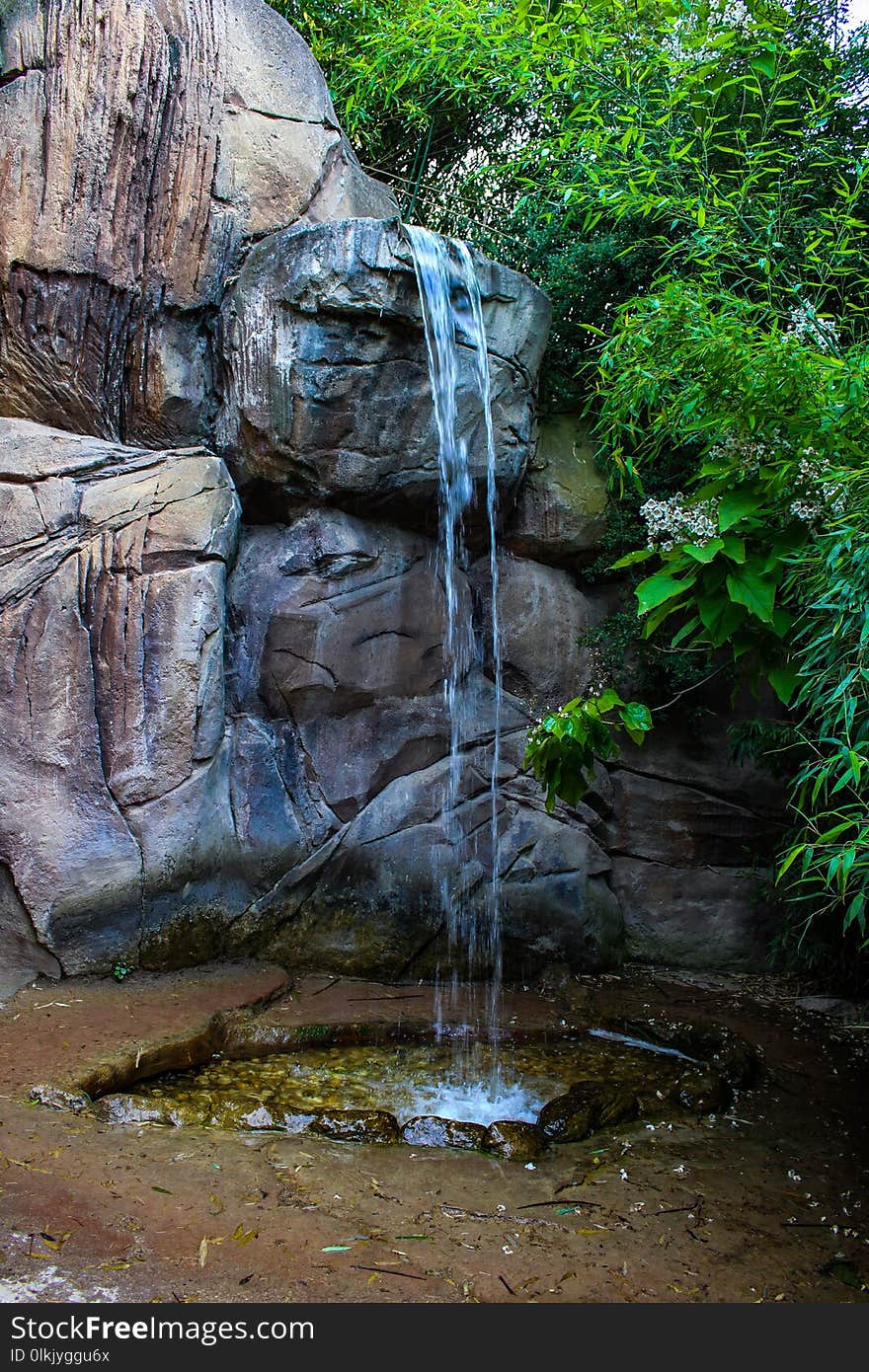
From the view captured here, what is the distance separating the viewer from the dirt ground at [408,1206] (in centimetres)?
235

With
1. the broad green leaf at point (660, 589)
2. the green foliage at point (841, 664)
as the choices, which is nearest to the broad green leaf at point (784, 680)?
the green foliage at point (841, 664)

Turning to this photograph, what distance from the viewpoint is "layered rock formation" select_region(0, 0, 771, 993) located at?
4.56 m

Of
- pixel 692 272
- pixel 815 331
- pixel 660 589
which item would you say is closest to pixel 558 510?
pixel 692 272

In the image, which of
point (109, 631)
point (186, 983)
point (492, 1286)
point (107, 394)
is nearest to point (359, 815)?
point (186, 983)

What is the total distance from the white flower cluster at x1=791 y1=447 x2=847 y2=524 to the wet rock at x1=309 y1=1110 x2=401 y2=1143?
8.00 feet

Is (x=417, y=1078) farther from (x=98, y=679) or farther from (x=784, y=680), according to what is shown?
(x=98, y=679)

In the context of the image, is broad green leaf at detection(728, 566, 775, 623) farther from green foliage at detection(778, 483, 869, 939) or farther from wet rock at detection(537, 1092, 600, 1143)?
wet rock at detection(537, 1092, 600, 1143)

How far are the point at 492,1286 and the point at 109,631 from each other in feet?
10.3

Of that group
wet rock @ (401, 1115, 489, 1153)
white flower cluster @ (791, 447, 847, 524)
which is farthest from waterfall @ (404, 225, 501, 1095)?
white flower cluster @ (791, 447, 847, 524)

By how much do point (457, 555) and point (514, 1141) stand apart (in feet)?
10.4

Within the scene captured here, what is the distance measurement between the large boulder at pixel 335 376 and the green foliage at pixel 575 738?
72.6 inches

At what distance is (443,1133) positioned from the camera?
3.36 meters

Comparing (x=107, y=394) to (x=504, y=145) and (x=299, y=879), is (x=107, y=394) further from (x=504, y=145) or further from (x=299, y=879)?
(x=504, y=145)

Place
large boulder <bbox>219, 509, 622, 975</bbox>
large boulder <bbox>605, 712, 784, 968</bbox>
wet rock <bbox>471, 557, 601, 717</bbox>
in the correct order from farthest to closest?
wet rock <bbox>471, 557, 601, 717</bbox>
large boulder <bbox>605, 712, 784, 968</bbox>
large boulder <bbox>219, 509, 622, 975</bbox>
